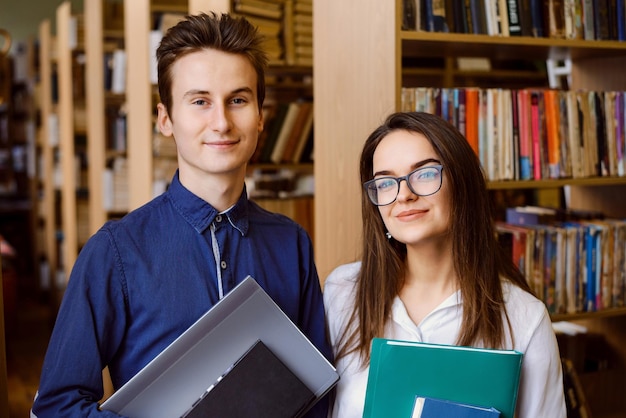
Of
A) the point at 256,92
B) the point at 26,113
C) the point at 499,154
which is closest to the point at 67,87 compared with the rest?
the point at 26,113

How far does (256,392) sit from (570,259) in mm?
1649

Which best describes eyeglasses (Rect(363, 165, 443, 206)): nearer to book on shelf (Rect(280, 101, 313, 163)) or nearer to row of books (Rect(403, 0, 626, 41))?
row of books (Rect(403, 0, 626, 41))

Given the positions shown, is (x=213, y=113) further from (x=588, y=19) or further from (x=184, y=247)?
(x=588, y=19)

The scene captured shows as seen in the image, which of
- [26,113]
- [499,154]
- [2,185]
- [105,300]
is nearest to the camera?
[105,300]

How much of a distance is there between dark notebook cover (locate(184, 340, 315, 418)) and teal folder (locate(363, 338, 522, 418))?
145 mm

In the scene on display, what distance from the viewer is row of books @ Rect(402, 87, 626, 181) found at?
2381mm

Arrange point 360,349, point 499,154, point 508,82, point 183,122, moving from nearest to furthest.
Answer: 1. point 183,122
2. point 360,349
3. point 499,154
4. point 508,82

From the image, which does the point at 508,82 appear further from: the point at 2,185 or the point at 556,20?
the point at 2,185

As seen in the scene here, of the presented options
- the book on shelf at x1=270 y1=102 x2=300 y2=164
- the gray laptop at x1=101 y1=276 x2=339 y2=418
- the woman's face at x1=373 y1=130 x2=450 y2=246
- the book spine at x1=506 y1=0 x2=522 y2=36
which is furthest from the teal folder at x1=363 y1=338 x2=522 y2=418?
the book on shelf at x1=270 y1=102 x2=300 y2=164

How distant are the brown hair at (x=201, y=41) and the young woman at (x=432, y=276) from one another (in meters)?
0.38

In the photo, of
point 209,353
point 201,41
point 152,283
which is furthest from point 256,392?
point 201,41

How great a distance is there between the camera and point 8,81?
8328 mm

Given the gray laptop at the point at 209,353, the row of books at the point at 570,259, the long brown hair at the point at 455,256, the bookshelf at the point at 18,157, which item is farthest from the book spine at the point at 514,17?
the bookshelf at the point at 18,157

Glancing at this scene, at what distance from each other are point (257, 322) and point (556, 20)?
1660mm
